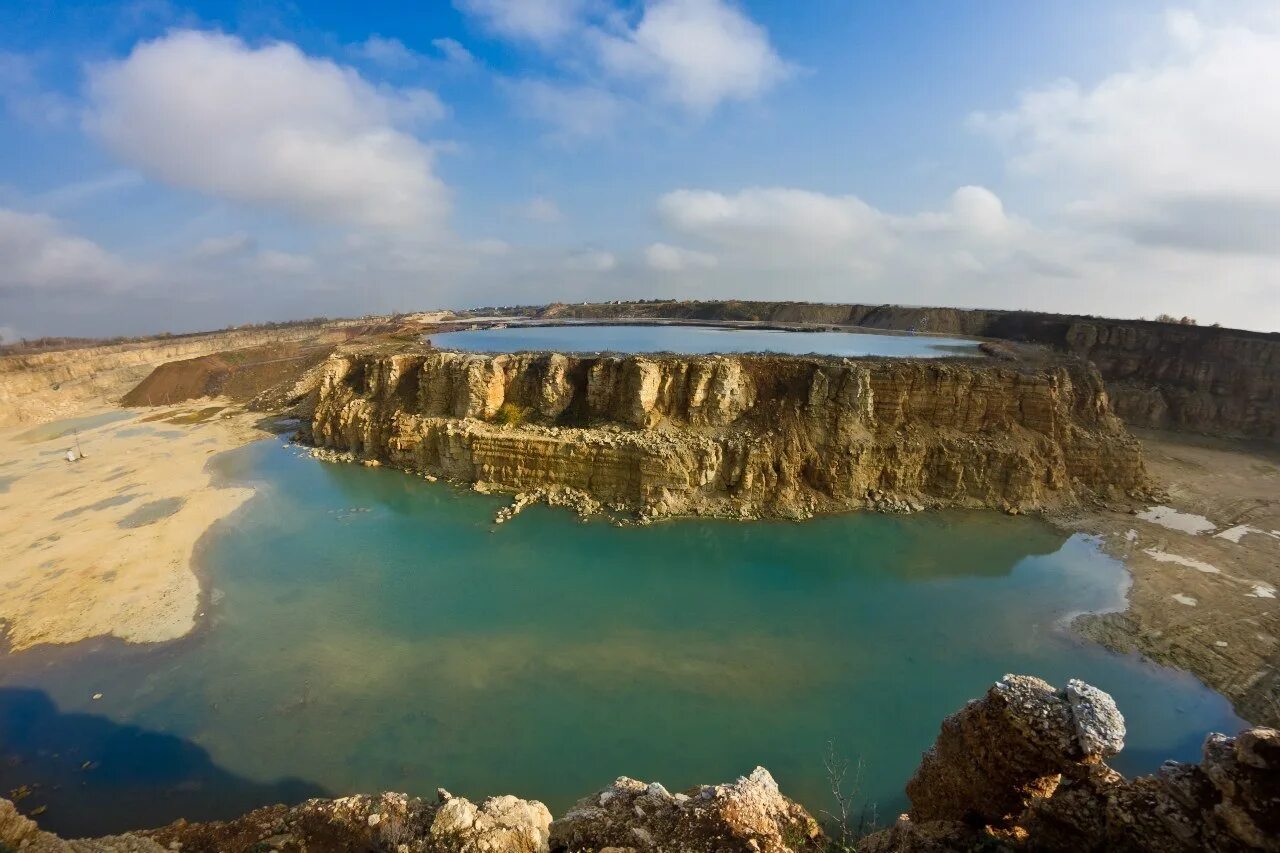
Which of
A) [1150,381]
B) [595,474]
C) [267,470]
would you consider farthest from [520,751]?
[1150,381]

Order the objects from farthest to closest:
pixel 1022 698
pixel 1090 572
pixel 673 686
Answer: pixel 1090 572
pixel 673 686
pixel 1022 698

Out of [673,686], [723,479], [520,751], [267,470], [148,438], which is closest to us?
[520,751]

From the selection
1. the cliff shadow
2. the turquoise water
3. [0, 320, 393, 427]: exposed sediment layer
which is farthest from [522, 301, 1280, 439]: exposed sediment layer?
[0, 320, 393, 427]: exposed sediment layer

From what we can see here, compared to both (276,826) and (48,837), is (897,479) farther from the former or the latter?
(48,837)

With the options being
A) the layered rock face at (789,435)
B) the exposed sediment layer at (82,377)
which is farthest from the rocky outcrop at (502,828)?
the exposed sediment layer at (82,377)

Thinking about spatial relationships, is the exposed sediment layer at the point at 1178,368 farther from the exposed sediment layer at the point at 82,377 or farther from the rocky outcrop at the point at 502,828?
the exposed sediment layer at the point at 82,377

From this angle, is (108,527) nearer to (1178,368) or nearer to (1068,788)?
(1068,788)

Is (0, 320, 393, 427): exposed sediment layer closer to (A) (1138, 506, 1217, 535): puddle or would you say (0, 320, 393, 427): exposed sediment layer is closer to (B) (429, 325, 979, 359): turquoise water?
(B) (429, 325, 979, 359): turquoise water
